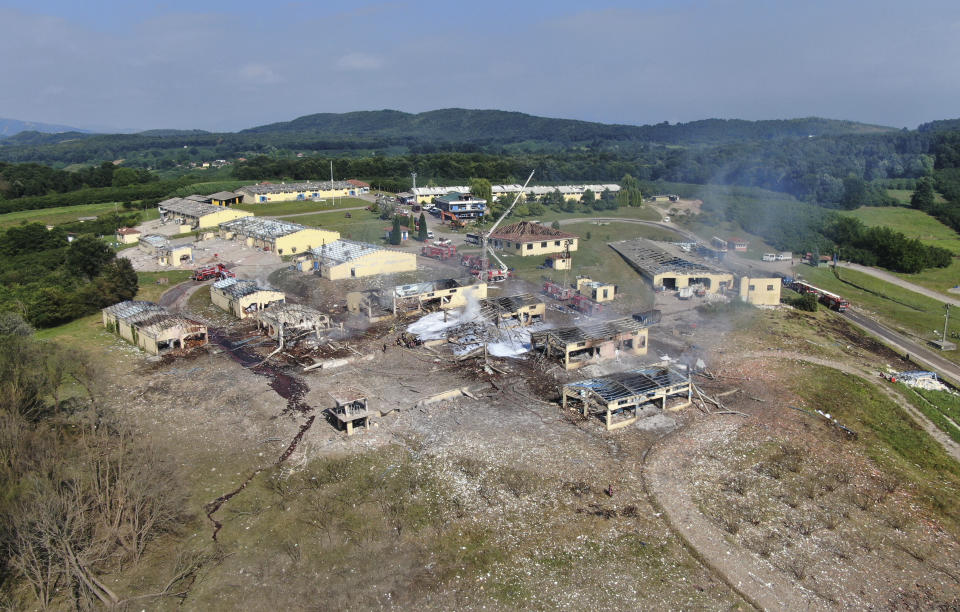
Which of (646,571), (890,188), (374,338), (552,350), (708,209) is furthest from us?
(890,188)

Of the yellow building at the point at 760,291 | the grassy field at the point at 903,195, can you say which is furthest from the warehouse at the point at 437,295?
the grassy field at the point at 903,195

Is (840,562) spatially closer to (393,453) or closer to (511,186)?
(393,453)

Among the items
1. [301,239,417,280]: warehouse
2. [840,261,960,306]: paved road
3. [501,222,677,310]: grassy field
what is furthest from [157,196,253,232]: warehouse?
[840,261,960,306]: paved road

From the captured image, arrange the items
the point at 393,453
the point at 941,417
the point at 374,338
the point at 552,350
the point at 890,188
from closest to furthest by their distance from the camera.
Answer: the point at 393,453 → the point at 941,417 → the point at 552,350 → the point at 374,338 → the point at 890,188

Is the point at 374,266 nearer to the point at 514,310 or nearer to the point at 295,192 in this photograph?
the point at 514,310

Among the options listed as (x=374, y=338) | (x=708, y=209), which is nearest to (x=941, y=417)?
(x=374, y=338)

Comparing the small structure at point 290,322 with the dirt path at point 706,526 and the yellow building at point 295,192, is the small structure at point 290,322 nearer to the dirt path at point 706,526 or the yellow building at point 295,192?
the dirt path at point 706,526
